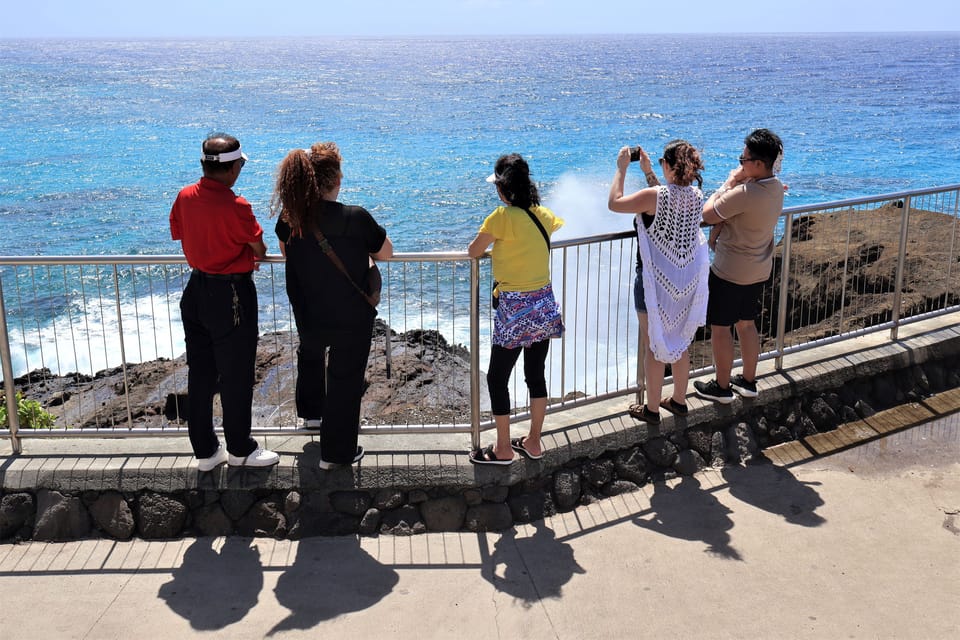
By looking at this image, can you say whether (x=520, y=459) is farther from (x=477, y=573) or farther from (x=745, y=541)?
(x=745, y=541)

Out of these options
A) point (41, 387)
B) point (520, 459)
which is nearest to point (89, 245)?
point (41, 387)

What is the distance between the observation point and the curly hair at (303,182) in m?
4.85

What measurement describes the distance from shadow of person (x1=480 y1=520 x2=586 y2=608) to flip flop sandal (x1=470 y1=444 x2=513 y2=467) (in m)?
0.39

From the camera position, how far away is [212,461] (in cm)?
546

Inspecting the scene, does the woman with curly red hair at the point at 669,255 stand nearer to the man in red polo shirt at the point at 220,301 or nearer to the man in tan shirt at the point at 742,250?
the man in tan shirt at the point at 742,250

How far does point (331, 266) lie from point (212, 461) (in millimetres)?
1363

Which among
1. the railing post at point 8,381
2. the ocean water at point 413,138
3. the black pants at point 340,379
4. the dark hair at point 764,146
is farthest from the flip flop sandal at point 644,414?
the ocean water at point 413,138

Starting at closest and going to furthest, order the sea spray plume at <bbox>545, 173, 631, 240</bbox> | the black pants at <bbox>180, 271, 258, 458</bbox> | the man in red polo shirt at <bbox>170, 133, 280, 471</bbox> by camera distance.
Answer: the man in red polo shirt at <bbox>170, 133, 280, 471</bbox> → the black pants at <bbox>180, 271, 258, 458</bbox> → the sea spray plume at <bbox>545, 173, 631, 240</bbox>

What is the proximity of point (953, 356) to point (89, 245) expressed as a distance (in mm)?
30893

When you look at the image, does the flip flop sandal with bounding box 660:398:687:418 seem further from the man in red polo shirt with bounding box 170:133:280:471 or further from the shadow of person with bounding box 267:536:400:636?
the man in red polo shirt with bounding box 170:133:280:471

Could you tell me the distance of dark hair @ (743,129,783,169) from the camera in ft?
18.6

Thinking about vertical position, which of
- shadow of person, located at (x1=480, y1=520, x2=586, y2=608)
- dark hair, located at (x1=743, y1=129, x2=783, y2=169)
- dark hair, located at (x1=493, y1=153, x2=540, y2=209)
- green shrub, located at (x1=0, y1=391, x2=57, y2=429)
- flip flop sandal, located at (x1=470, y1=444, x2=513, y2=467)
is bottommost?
green shrub, located at (x1=0, y1=391, x2=57, y2=429)

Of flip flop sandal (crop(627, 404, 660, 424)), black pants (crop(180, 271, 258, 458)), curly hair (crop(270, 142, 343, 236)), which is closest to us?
curly hair (crop(270, 142, 343, 236))

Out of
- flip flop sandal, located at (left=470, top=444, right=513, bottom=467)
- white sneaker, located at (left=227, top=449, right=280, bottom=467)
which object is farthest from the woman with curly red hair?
white sneaker, located at (left=227, top=449, right=280, bottom=467)
